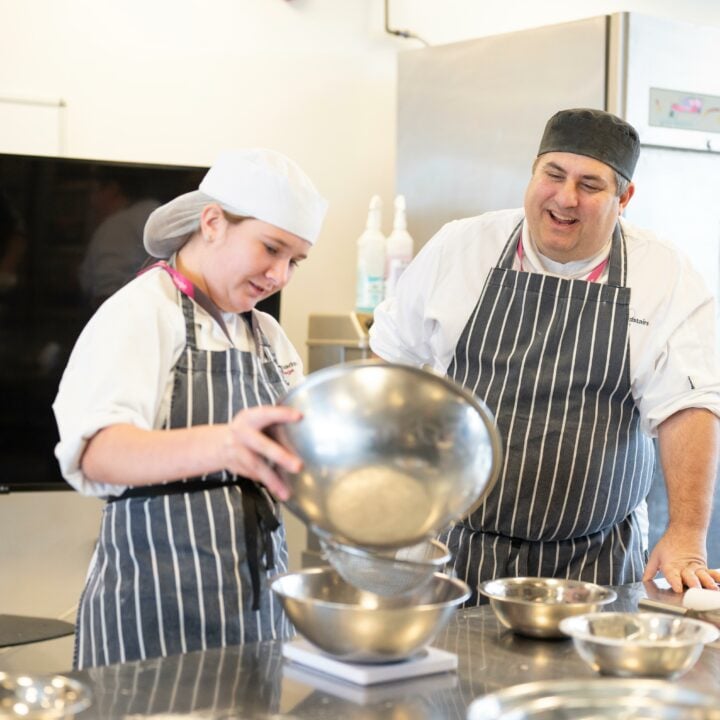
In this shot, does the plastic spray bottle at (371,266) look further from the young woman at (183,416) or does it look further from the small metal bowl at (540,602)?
the small metal bowl at (540,602)

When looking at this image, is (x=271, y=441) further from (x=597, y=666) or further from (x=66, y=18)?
(x=66, y=18)

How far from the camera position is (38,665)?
9.67 ft

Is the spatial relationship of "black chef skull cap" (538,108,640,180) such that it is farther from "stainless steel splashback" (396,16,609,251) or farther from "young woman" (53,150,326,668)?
"stainless steel splashback" (396,16,609,251)

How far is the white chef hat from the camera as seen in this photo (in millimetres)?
1541

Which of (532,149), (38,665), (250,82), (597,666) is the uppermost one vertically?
(250,82)

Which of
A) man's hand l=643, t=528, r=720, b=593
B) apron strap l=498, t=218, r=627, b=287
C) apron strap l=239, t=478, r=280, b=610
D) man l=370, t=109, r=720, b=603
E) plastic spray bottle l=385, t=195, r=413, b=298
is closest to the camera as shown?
apron strap l=239, t=478, r=280, b=610

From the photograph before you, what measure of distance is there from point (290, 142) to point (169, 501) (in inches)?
76.5

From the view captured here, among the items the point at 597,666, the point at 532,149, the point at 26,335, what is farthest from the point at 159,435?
the point at 532,149

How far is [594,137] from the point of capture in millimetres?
2068

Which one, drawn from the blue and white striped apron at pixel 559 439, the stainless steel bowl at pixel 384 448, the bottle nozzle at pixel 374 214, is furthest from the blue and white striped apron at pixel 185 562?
the bottle nozzle at pixel 374 214

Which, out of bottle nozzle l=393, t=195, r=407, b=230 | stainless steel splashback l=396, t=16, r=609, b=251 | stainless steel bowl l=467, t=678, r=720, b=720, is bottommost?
stainless steel bowl l=467, t=678, r=720, b=720

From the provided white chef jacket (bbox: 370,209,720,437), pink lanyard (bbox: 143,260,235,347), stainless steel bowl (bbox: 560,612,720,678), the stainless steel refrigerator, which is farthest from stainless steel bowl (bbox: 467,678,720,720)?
the stainless steel refrigerator

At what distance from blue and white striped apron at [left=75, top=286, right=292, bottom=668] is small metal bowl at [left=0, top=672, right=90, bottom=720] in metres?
0.31

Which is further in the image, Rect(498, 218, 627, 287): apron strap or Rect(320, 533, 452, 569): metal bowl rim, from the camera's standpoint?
Rect(498, 218, 627, 287): apron strap
